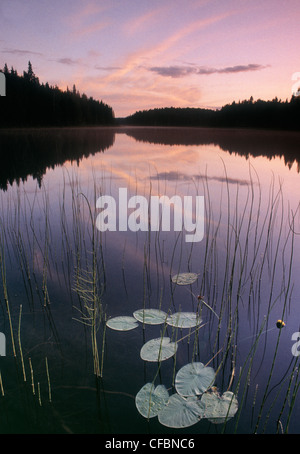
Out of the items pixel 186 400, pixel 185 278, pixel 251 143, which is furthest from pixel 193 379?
pixel 251 143

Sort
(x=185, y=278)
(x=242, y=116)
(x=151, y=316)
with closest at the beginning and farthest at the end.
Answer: (x=151, y=316)
(x=185, y=278)
(x=242, y=116)

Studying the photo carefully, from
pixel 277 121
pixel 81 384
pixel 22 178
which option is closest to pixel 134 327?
pixel 81 384

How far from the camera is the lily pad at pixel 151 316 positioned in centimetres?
294

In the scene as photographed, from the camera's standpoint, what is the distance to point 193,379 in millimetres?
2238

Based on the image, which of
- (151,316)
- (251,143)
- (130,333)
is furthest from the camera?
(251,143)

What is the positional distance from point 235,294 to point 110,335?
1.58m

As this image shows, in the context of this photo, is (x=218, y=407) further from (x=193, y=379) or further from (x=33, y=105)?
(x=33, y=105)

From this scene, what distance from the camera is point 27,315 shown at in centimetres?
318

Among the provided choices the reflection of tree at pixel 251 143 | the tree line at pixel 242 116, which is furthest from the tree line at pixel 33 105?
the tree line at pixel 242 116

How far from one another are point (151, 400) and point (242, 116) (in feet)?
234

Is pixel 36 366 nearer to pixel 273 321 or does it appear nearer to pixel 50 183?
pixel 273 321

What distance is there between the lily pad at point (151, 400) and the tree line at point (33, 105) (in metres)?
40.5

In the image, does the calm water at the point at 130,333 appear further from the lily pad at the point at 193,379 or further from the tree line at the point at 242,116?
the tree line at the point at 242,116

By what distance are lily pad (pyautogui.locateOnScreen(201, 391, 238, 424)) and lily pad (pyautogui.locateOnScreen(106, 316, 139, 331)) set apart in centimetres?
103
